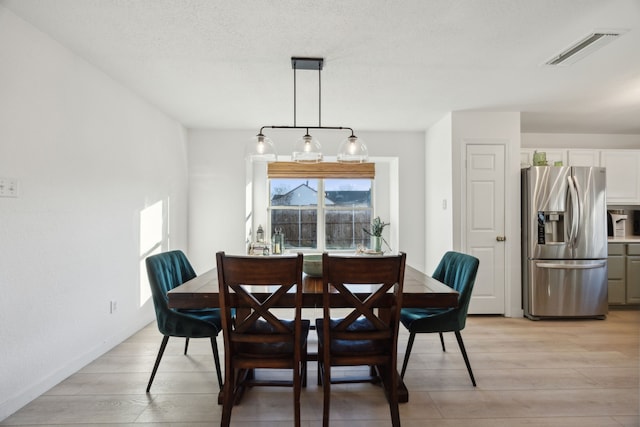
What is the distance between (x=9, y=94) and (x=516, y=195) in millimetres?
4453

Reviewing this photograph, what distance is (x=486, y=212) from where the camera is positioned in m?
3.86

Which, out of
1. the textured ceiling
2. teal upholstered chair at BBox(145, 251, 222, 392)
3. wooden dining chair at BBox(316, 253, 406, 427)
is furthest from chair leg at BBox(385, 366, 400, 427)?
the textured ceiling

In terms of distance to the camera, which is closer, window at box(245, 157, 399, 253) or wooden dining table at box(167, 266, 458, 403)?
wooden dining table at box(167, 266, 458, 403)

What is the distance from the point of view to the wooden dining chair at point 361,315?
1645 millimetres

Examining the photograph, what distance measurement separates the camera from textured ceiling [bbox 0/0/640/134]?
1.95m

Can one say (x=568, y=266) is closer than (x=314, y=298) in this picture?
No

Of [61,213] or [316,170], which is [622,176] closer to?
[316,170]

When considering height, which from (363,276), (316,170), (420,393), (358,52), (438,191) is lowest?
(420,393)

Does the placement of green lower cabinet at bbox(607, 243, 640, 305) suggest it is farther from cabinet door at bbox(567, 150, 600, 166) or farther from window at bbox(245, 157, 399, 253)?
window at bbox(245, 157, 399, 253)

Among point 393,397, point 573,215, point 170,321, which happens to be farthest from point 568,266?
point 170,321

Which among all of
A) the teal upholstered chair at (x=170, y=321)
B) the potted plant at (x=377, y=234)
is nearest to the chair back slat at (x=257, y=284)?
the teal upholstered chair at (x=170, y=321)

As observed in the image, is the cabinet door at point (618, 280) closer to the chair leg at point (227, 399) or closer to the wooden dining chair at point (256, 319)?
the wooden dining chair at point (256, 319)

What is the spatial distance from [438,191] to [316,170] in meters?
1.85

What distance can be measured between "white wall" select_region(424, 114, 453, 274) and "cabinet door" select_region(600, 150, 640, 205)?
207cm
